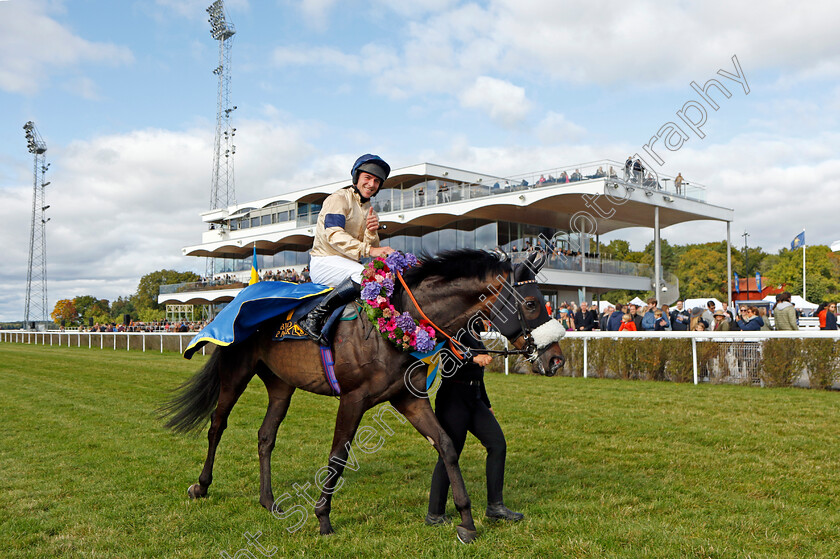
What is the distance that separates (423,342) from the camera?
11.8 feet

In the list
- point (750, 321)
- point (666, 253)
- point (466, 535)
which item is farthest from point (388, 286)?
point (666, 253)

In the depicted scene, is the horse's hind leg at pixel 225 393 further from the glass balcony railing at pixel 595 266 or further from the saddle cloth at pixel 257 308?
the glass balcony railing at pixel 595 266

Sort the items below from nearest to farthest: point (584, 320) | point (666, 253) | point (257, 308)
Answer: point (257, 308) < point (584, 320) < point (666, 253)

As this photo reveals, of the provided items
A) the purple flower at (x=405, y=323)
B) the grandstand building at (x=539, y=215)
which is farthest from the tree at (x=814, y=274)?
the purple flower at (x=405, y=323)

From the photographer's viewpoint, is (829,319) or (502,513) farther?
(829,319)

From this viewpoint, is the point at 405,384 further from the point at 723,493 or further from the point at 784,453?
the point at 784,453

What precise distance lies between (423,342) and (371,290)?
1.45 feet

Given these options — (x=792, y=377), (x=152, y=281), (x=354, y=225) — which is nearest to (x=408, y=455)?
(x=354, y=225)

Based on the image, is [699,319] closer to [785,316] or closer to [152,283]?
[785,316]

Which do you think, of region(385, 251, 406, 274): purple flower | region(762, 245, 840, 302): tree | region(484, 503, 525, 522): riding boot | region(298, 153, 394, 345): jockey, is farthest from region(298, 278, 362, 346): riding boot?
region(762, 245, 840, 302): tree

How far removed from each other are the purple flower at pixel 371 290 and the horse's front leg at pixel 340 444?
58 cm

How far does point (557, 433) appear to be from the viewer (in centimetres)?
654

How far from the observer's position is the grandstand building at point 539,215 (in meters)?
25.5

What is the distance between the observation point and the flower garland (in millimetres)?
3598
